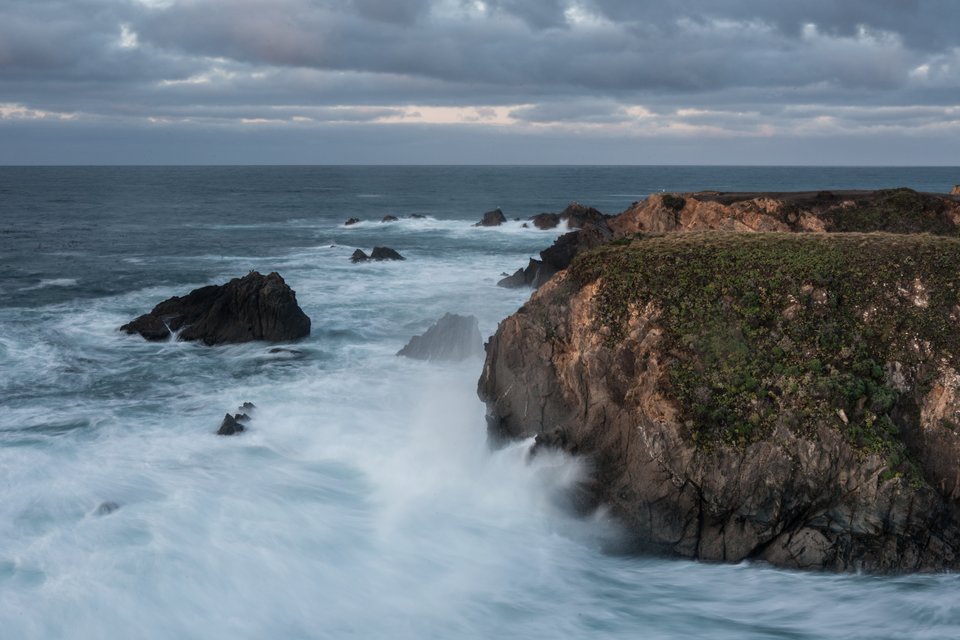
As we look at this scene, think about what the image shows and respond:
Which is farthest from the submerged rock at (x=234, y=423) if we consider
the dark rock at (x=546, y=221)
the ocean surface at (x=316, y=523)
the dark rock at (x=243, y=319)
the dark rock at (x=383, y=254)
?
the dark rock at (x=546, y=221)

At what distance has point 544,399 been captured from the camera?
21094 millimetres

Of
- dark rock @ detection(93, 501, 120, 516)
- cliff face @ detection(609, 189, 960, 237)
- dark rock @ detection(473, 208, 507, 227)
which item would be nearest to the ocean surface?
dark rock @ detection(93, 501, 120, 516)

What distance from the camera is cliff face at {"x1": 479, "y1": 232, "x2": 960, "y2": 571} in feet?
56.7

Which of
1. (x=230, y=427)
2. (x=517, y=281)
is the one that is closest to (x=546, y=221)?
(x=517, y=281)

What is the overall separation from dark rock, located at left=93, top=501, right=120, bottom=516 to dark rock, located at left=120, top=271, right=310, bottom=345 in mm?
17127

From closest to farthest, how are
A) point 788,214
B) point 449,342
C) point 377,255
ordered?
point 449,342
point 788,214
point 377,255

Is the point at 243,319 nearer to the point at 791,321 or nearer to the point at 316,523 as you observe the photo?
the point at 316,523

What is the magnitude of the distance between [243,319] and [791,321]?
25.9m

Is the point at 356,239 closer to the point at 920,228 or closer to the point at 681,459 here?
the point at 920,228

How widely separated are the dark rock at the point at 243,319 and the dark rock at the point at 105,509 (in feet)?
56.2

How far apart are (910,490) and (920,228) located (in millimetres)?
28552

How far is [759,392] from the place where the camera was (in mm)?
18531

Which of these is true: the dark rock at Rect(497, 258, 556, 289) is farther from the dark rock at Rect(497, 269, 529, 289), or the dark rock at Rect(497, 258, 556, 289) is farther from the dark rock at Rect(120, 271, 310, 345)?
the dark rock at Rect(120, 271, 310, 345)

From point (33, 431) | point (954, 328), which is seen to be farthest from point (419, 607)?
point (33, 431)
